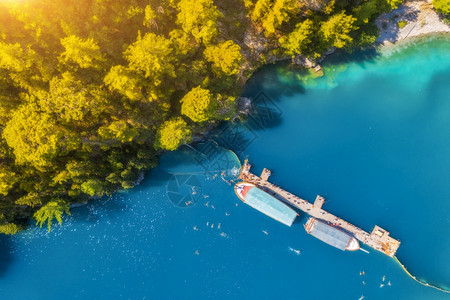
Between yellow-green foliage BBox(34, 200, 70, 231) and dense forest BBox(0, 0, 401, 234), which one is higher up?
dense forest BBox(0, 0, 401, 234)

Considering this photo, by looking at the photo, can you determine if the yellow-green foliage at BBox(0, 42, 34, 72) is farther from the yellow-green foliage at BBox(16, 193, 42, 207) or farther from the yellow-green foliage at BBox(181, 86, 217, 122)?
the yellow-green foliage at BBox(181, 86, 217, 122)

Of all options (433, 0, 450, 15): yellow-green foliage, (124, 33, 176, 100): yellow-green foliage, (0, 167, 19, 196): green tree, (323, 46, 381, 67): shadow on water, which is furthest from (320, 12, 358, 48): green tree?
(0, 167, 19, 196): green tree

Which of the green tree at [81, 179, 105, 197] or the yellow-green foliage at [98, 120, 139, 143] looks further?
the green tree at [81, 179, 105, 197]

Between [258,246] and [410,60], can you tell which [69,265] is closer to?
[258,246]

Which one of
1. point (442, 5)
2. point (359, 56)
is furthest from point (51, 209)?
point (442, 5)

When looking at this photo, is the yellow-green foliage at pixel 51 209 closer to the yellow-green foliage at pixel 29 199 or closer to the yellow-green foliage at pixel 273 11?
the yellow-green foliage at pixel 29 199

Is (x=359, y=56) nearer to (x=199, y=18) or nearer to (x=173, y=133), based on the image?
(x=199, y=18)
